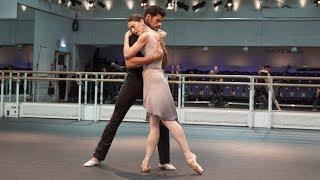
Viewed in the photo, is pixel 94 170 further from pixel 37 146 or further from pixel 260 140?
pixel 260 140

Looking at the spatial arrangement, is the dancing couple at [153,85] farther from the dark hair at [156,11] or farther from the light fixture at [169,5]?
the light fixture at [169,5]

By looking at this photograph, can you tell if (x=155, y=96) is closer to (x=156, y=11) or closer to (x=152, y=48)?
(x=152, y=48)

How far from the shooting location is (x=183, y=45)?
810 inches

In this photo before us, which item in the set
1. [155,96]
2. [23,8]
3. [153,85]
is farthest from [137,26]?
[23,8]

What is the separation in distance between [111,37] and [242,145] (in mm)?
14637

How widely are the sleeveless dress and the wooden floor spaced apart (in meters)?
0.56

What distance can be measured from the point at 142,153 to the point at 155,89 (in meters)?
1.66

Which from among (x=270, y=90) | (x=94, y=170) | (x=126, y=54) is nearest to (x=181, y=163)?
(x=94, y=170)

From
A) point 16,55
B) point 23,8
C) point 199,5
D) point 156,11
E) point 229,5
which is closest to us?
point 156,11

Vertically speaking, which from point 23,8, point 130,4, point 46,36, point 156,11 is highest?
point 130,4

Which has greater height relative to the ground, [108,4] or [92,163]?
[108,4]

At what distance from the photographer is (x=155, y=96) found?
14.8 ft

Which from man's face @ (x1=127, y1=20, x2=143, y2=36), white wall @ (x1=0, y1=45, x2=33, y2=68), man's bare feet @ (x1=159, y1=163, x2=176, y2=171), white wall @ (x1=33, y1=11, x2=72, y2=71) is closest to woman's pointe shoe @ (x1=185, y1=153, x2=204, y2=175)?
man's bare feet @ (x1=159, y1=163, x2=176, y2=171)

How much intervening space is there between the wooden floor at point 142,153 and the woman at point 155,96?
24 centimetres
